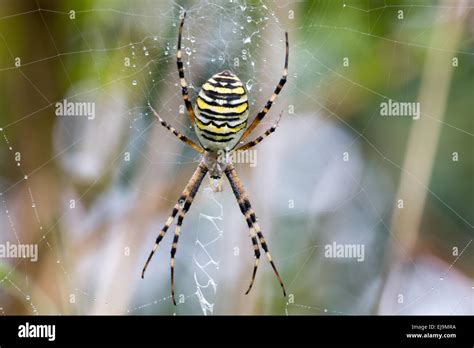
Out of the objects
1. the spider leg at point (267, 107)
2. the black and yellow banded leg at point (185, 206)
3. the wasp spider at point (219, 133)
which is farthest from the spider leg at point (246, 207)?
the spider leg at point (267, 107)

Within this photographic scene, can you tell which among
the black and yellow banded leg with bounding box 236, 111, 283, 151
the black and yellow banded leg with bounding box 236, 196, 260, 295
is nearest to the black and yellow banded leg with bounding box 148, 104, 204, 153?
the black and yellow banded leg with bounding box 236, 111, 283, 151

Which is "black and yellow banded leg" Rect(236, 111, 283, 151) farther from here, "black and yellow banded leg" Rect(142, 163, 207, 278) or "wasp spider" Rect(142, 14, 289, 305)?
"black and yellow banded leg" Rect(142, 163, 207, 278)

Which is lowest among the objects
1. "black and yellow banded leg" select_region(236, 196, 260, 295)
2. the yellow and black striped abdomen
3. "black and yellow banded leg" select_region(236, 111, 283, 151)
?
"black and yellow banded leg" select_region(236, 196, 260, 295)

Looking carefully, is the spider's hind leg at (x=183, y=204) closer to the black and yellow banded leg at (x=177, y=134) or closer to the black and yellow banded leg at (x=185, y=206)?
the black and yellow banded leg at (x=185, y=206)

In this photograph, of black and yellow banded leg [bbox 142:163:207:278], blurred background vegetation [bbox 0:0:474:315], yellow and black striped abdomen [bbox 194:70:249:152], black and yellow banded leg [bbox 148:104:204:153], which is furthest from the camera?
black and yellow banded leg [bbox 142:163:207:278]

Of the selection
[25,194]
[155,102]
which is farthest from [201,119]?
[25,194]

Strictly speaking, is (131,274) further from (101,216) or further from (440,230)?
(440,230)

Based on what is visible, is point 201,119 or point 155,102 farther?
point 155,102
